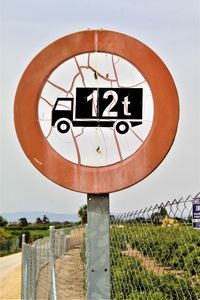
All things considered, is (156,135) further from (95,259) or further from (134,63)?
(95,259)

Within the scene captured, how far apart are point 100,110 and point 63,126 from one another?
0.17 m

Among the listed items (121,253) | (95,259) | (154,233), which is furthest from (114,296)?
(95,259)

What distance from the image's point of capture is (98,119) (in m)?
Answer: 2.67

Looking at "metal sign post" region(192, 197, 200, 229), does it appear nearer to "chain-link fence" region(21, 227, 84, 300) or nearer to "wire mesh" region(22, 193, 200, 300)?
"wire mesh" region(22, 193, 200, 300)

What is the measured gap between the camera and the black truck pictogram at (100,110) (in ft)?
8.71

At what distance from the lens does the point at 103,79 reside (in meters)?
2.70

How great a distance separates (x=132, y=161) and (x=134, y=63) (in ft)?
1.42

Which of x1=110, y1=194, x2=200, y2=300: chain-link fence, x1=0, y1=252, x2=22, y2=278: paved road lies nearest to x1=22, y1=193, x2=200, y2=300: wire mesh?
x1=110, y1=194, x2=200, y2=300: chain-link fence

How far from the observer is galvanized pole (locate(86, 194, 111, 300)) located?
106 inches

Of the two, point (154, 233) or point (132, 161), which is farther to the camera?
point (154, 233)

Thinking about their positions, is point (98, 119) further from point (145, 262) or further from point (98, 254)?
point (145, 262)

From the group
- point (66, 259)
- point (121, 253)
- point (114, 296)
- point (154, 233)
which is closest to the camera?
point (154, 233)

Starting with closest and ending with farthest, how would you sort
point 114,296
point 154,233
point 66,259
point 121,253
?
point 154,233 → point 121,253 → point 114,296 → point 66,259

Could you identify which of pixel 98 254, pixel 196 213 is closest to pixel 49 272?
pixel 98 254
